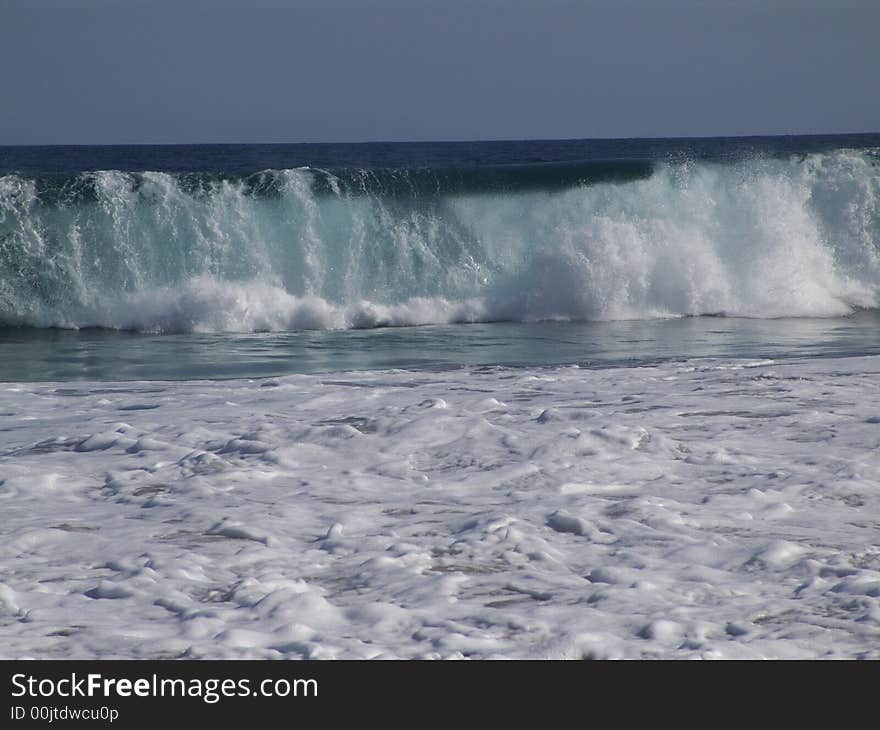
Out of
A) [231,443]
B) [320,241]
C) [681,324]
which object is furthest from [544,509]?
[320,241]

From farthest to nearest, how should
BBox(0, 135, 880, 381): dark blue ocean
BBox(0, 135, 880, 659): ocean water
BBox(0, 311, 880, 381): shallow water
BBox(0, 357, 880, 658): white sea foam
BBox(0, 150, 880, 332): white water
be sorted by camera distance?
BBox(0, 150, 880, 332): white water
BBox(0, 135, 880, 381): dark blue ocean
BBox(0, 311, 880, 381): shallow water
BBox(0, 135, 880, 659): ocean water
BBox(0, 357, 880, 658): white sea foam

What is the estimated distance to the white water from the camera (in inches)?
590

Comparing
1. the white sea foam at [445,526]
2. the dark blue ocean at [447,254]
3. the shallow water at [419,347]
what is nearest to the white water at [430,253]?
the dark blue ocean at [447,254]

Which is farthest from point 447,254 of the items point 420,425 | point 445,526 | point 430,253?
point 445,526

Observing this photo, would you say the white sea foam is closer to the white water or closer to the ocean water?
the ocean water

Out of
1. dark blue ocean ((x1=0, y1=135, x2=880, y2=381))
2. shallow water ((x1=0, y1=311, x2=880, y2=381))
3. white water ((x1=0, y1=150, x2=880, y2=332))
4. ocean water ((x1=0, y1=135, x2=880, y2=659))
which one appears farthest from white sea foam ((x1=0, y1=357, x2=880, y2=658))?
white water ((x1=0, y1=150, x2=880, y2=332))

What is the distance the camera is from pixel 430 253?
1645 centimetres

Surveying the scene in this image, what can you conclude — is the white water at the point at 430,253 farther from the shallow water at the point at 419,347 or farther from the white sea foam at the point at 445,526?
the white sea foam at the point at 445,526

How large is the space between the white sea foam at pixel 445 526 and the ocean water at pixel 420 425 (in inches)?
0.8

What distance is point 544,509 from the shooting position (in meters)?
5.02

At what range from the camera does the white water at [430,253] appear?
15.0 meters

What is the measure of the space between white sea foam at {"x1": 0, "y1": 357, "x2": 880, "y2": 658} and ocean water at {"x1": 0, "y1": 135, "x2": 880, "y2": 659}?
2 cm

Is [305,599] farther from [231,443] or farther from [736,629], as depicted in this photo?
[231,443]

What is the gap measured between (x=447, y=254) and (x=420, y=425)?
33.2 ft
